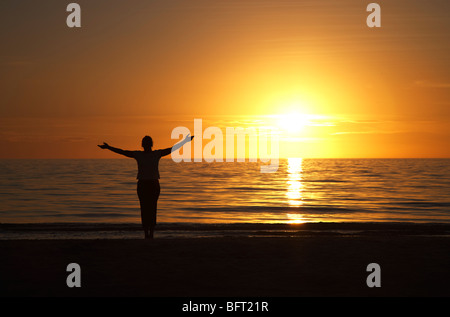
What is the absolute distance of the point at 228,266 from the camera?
9.82 m

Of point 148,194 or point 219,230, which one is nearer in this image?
point 148,194

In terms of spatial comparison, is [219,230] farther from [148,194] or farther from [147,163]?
[147,163]

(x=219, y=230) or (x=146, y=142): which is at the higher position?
(x=146, y=142)

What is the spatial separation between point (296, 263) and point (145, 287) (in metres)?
3.19

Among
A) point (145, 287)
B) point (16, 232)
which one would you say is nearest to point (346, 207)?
point (16, 232)

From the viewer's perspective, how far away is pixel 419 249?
11477mm

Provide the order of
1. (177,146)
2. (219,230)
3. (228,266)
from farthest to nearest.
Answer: (219,230) → (177,146) → (228,266)

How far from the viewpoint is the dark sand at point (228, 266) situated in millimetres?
8117

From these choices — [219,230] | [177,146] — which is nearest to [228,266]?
[177,146]

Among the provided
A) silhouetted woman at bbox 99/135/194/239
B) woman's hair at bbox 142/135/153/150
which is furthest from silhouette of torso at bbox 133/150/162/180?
woman's hair at bbox 142/135/153/150
